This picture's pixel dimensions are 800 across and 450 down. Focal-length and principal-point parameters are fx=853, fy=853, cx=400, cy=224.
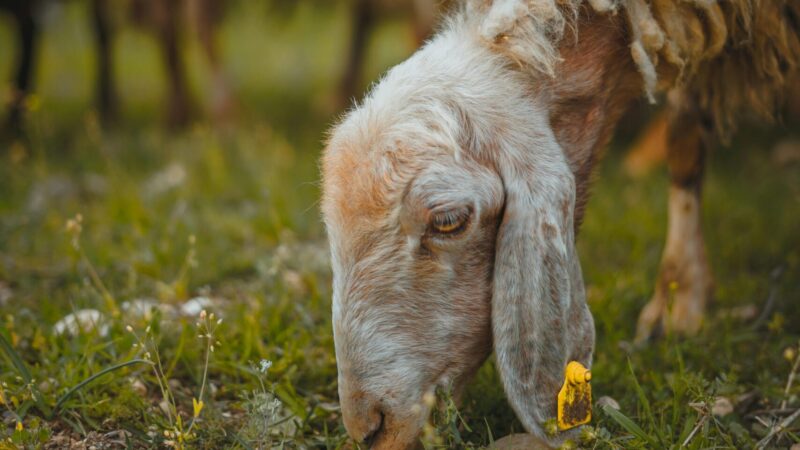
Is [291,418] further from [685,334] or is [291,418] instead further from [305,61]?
[305,61]

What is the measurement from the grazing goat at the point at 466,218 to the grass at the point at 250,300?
198mm

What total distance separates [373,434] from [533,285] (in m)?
0.57

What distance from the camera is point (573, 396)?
88.1 inches

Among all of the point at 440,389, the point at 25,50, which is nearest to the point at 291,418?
the point at 440,389

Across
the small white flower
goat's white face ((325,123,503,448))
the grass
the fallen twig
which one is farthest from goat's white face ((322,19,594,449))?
the small white flower

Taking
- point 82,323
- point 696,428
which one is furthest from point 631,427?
point 82,323

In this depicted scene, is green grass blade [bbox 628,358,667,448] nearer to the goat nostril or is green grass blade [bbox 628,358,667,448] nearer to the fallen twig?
the fallen twig

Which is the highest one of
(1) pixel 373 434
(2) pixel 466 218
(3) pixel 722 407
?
(2) pixel 466 218

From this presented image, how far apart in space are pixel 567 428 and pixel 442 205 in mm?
676

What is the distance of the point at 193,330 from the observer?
3020mm

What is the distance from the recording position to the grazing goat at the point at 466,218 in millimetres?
2184

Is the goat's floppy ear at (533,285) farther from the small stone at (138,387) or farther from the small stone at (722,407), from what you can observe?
the small stone at (138,387)

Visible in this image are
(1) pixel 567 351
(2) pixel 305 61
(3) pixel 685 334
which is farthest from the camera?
(2) pixel 305 61

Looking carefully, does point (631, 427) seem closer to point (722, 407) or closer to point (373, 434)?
Result: point (722, 407)
